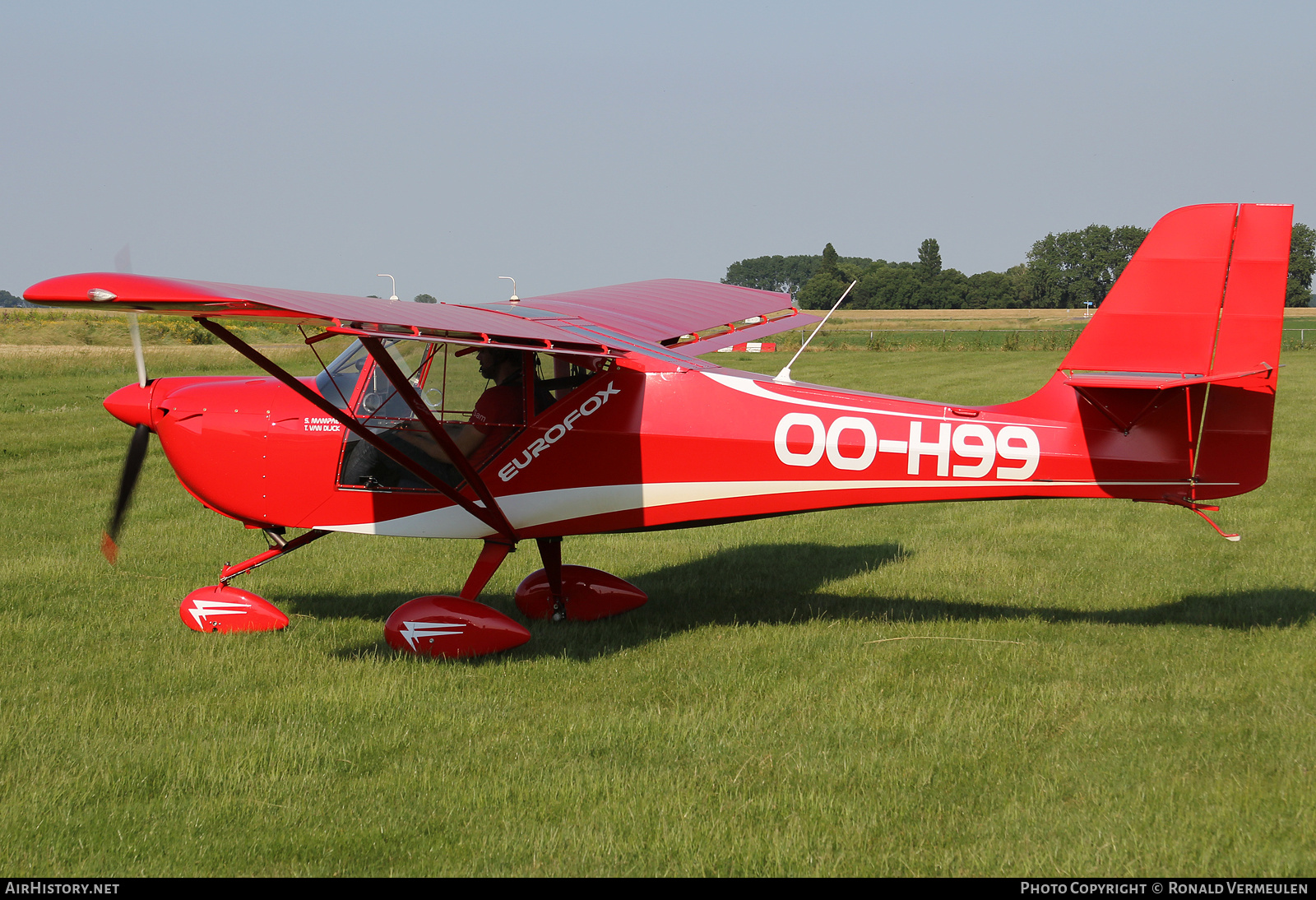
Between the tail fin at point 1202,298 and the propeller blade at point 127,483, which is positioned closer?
the tail fin at point 1202,298

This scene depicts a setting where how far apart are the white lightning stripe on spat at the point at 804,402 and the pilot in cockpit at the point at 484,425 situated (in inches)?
48.2

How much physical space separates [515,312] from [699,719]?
3459 mm

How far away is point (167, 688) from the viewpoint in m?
5.77

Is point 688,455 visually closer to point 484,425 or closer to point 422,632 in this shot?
point 484,425

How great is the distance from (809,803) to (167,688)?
12.7 ft

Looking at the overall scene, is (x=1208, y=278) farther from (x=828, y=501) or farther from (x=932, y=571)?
(x=932, y=571)

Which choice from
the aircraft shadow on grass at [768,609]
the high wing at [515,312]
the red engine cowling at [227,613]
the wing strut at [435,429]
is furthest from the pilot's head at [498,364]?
the red engine cowling at [227,613]

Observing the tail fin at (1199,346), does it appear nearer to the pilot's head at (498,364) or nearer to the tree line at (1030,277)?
the pilot's head at (498,364)

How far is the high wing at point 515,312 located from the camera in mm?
4648

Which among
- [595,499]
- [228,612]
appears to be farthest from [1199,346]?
[228,612]

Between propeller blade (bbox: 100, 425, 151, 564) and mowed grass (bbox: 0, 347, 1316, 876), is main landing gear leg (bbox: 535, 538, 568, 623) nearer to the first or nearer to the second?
mowed grass (bbox: 0, 347, 1316, 876)

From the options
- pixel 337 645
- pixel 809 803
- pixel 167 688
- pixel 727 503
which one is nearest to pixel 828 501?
pixel 727 503

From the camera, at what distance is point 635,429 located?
6516 mm

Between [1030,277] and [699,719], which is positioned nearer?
[699,719]
